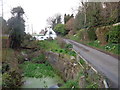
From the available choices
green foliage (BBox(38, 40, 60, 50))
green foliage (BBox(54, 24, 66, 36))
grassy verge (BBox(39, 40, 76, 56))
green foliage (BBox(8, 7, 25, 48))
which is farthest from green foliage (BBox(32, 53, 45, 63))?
green foliage (BBox(54, 24, 66, 36))

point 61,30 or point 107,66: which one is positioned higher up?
point 61,30

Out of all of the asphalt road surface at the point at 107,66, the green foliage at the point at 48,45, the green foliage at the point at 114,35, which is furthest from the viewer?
the green foliage at the point at 48,45

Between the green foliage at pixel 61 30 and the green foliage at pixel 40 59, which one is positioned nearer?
the green foliage at pixel 40 59

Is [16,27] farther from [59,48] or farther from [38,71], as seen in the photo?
[38,71]

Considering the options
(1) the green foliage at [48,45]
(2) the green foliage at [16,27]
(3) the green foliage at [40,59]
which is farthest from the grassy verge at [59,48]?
(2) the green foliage at [16,27]

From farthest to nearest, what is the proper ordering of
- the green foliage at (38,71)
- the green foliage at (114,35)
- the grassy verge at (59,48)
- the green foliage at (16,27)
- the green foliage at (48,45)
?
the green foliage at (48,45)
the green foliage at (16,27)
the grassy verge at (59,48)
the green foliage at (38,71)
the green foliage at (114,35)

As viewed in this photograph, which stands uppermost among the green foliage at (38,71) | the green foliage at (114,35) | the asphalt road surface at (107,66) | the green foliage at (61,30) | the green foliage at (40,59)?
the green foliage at (61,30)

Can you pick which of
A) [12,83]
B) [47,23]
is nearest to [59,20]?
[47,23]

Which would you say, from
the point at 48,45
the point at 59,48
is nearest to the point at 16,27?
the point at 48,45

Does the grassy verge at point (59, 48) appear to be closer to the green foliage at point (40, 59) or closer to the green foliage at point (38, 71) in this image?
the green foliage at point (40, 59)

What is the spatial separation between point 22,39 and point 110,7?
1095 cm

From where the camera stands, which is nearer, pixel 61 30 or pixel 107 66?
pixel 107 66

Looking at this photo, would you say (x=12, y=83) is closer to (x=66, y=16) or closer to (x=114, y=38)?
(x=114, y=38)

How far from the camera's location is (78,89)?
15.1 ft
